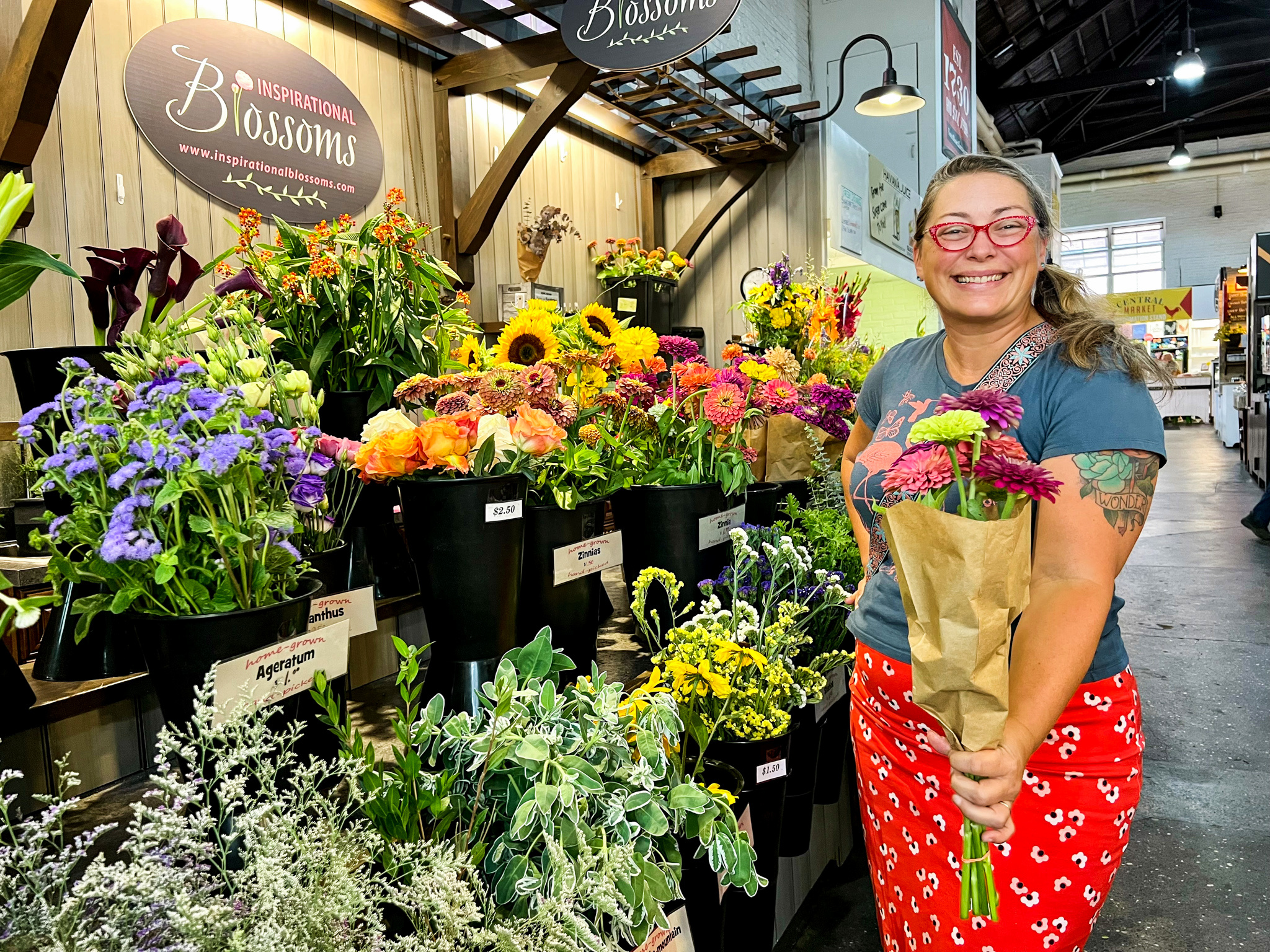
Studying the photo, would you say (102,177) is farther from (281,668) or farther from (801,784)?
(801,784)

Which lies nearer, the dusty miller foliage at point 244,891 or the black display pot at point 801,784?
the dusty miller foliage at point 244,891

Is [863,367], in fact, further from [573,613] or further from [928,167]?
[928,167]

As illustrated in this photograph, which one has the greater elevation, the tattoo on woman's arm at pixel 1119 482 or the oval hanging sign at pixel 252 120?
the oval hanging sign at pixel 252 120

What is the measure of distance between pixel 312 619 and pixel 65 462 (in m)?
0.30

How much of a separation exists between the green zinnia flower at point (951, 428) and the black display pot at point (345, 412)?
958mm

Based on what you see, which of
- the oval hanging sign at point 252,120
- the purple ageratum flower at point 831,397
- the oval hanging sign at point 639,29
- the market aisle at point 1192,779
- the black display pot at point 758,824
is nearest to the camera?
the black display pot at point 758,824

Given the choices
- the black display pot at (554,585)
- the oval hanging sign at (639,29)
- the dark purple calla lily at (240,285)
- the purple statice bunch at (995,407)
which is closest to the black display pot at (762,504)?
the black display pot at (554,585)

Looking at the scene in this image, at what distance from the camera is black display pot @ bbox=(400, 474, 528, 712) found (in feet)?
3.52

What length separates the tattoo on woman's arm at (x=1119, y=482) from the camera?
0.96 m

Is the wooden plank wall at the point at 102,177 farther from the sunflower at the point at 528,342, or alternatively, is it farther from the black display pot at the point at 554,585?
the black display pot at the point at 554,585

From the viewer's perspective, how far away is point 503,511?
110 centimetres

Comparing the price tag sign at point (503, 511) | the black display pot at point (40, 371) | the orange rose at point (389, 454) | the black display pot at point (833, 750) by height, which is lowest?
the black display pot at point (833, 750)

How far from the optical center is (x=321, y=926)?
2.05 feet

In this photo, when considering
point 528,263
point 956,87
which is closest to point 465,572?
point 528,263
